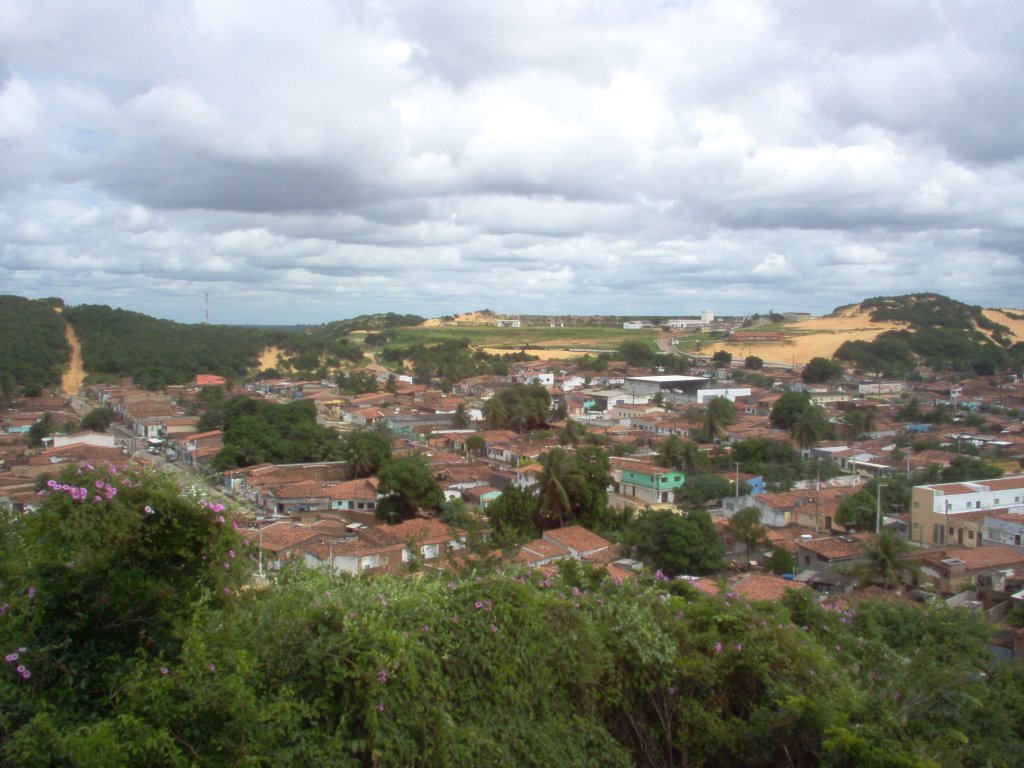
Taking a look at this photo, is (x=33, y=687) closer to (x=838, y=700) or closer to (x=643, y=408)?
(x=838, y=700)

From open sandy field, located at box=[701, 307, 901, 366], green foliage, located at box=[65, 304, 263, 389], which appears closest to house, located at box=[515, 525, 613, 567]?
green foliage, located at box=[65, 304, 263, 389]

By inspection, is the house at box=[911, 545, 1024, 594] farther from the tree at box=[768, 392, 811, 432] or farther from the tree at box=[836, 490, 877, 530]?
the tree at box=[768, 392, 811, 432]

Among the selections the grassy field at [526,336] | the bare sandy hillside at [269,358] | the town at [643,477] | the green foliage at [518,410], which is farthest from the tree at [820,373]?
the bare sandy hillside at [269,358]

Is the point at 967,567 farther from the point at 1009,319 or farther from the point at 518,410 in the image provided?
the point at 1009,319

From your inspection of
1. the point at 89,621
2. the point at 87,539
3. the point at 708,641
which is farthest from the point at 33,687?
the point at 708,641

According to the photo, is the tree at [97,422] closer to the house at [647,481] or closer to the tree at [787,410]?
the house at [647,481]

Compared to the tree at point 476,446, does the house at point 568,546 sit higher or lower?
higher
